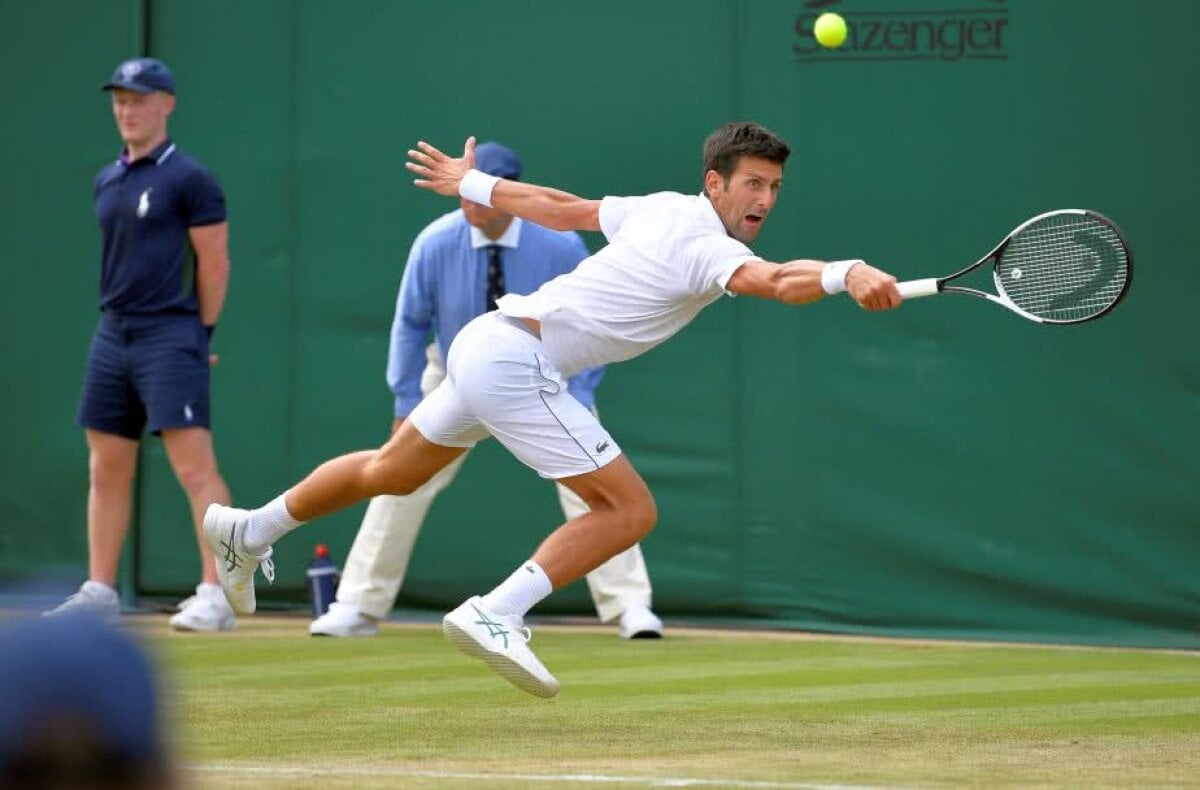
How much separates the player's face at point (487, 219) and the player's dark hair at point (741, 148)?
223 centimetres

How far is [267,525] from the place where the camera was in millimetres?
6469

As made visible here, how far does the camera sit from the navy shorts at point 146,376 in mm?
8422

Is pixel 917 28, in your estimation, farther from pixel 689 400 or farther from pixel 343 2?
pixel 343 2

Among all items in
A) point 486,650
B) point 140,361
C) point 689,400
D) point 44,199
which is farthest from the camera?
point 44,199

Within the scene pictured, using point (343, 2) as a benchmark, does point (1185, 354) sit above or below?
below

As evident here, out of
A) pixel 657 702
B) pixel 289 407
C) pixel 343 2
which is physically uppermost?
pixel 343 2

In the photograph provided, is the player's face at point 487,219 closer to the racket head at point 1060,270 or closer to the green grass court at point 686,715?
the green grass court at point 686,715

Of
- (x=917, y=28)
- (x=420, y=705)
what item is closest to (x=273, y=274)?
(x=917, y=28)

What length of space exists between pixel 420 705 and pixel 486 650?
0.76m

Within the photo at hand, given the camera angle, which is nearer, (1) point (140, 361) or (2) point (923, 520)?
(1) point (140, 361)

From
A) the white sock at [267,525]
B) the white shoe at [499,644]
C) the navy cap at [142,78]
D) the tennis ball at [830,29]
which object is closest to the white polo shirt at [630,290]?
the white shoe at [499,644]

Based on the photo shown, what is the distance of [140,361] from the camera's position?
8.48 metres

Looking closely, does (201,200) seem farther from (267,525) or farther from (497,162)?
(267,525)

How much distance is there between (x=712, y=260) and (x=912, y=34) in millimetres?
4104
